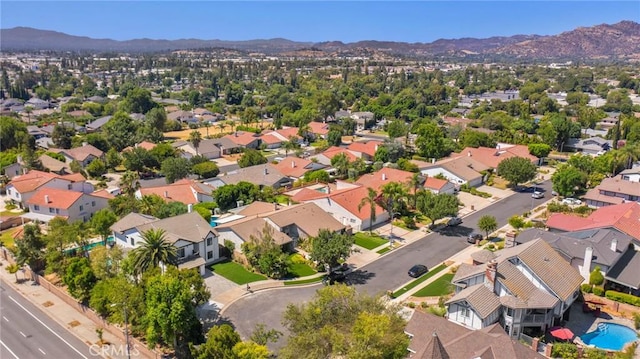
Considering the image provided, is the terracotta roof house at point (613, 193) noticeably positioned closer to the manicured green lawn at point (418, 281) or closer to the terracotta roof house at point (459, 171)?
the terracotta roof house at point (459, 171)

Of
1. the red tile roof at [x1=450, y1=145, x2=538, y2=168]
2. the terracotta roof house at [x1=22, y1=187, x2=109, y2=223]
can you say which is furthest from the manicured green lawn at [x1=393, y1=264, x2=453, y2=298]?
the red tile roof at [x1=450, y1=145, x2=538, y2=168]

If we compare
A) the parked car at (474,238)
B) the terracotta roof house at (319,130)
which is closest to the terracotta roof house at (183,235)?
the parked car at (474,238)

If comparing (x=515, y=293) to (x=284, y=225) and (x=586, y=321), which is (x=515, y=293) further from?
(x=284, y=225)

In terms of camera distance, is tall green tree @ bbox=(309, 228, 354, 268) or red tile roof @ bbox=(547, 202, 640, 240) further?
red tile roof @ bbox=(547, 202, 640, 240)

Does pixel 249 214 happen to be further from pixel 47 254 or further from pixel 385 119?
pixel 385 119

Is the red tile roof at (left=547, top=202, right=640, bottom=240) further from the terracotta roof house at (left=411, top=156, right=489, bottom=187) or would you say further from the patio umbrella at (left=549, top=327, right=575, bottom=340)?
the terracotta roof house at (left=411, top=156, right=489, bottom=187)

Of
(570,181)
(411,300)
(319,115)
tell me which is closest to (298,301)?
(411,300)
